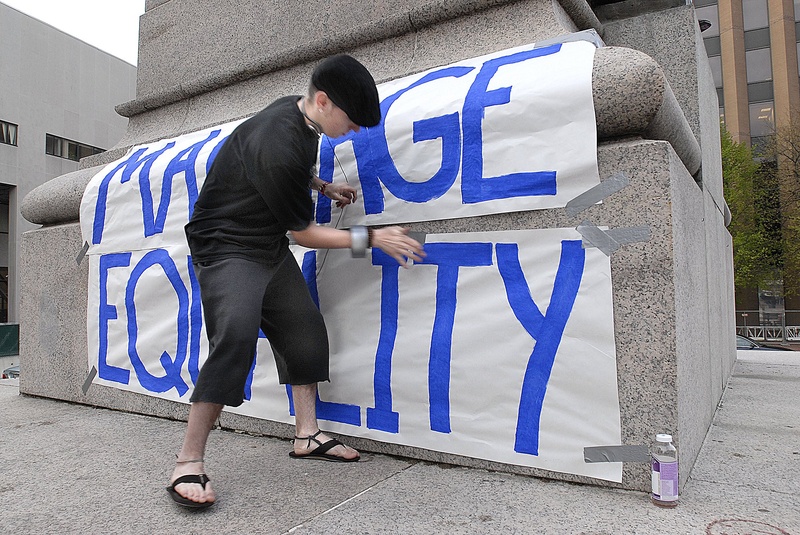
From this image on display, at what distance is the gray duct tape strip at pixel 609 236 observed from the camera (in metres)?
2.09

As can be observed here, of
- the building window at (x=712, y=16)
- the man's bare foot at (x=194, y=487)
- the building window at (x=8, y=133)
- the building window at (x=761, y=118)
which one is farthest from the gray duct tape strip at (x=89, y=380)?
the building window at (x=712, y=16)

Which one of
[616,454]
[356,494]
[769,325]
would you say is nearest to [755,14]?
[769,325]

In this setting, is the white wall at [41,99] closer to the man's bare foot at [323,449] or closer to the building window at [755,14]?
the man's bare foot at [323,449]

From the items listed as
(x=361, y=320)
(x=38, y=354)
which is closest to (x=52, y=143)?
(x=38, y=354)

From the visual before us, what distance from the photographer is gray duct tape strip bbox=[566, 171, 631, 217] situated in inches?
83.8

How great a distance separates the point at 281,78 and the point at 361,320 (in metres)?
2.11

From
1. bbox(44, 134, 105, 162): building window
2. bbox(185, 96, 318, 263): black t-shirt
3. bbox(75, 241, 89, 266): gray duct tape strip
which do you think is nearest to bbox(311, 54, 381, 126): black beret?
bbox(185, 96, 318, 263): black t-shirt

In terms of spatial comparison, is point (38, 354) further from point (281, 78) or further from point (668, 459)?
point (668, 459)

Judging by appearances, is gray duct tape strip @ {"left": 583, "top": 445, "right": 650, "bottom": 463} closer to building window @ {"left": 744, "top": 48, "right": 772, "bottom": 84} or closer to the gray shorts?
the gray shorts

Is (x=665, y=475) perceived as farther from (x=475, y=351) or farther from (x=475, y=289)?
(x=475, y=289)

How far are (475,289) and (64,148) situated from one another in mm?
31944

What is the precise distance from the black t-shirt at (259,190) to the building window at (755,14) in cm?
3390

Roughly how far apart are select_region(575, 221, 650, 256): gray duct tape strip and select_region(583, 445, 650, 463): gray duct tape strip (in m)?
0.70

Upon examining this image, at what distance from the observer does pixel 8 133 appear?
26.1 metres
